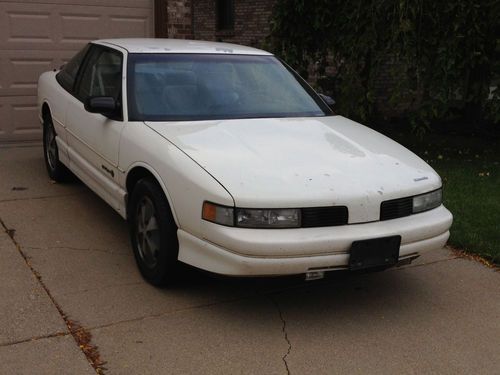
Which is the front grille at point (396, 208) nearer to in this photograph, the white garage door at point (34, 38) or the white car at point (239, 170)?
the white car at point (239, 170)

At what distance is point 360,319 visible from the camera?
12.1ft

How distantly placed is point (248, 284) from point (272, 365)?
102 cm

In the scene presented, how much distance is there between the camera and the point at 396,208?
11.8ft

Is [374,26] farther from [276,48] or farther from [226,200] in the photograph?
[226,200]

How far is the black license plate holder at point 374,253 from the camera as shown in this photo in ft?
11.1

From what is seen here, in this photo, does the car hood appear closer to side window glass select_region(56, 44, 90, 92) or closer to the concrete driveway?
the concrete driveway

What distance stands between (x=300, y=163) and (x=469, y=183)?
12.4 ft

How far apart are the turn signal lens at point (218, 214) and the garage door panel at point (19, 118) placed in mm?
6004

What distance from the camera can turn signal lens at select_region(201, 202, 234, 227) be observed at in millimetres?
3307

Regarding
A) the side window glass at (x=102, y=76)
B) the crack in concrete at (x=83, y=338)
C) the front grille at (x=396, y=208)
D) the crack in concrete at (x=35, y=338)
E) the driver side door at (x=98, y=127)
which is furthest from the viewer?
the side window glass at (x=102, y=76)

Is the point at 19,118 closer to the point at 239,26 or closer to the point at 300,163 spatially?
the point at 300,163

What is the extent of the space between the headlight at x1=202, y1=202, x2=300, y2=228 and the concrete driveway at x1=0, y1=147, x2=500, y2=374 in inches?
14.8

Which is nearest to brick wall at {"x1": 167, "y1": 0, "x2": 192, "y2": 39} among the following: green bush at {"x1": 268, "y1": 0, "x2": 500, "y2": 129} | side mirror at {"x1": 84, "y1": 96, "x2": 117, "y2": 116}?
green bush at {"x1": 268, "y1": 0, "x2": 500, "y2": 129}

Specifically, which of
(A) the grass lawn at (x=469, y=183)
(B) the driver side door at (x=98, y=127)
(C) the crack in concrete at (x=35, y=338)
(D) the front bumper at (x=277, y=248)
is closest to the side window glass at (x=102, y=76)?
(B) the driver side door at (x=98, y=127)
